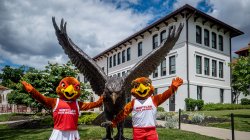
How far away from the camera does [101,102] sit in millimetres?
4898

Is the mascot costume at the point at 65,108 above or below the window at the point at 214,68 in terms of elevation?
below

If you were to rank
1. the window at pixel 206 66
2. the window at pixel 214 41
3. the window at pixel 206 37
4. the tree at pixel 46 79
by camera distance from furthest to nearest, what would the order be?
the window at pixel 214 41
the window at pixel 206 37
the window at pixel 206 66
the tree at pixel 46 79

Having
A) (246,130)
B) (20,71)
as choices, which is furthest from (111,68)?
(20,71)

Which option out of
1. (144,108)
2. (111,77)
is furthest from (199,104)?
(144,108)

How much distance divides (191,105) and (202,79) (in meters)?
3.64

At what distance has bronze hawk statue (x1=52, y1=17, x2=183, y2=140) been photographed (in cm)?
492

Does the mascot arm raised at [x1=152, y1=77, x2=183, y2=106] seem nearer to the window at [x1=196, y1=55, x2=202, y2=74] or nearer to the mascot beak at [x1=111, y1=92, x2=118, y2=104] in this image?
the mascot beak at [x1=111, y1=92, x2=118, y2=104]

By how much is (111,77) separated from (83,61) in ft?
3.79

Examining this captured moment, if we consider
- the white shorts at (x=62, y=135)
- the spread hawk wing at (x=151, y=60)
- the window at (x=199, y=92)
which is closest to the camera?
the white shorts at (x=62, y=135)

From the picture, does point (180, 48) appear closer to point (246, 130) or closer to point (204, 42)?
point (204, 42)

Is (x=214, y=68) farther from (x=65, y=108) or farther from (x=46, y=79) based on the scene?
(x=65, y=108)

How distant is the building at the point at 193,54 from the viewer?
75.8ft

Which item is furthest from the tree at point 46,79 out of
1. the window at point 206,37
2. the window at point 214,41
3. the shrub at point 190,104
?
the window at point 214,41

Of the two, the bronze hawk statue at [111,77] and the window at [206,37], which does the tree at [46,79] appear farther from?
the window at [206,37]
